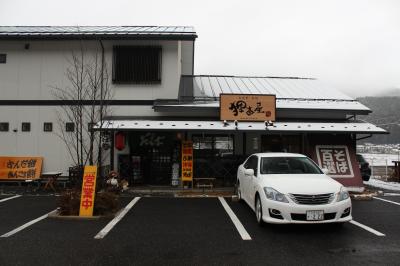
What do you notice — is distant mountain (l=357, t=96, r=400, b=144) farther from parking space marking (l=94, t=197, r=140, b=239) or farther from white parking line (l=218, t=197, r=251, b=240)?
parking space marking (l=94, t=197, r=140, b=239)

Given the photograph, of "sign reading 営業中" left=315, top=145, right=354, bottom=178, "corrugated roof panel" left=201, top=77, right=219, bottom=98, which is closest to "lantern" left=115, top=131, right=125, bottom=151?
"corrugated roof panel" left=201, top=77, right=219, bottom=98

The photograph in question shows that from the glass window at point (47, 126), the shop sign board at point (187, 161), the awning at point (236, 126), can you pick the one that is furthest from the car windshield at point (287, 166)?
the glass window at point (47, 126)

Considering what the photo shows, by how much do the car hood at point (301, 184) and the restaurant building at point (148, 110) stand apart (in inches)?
241

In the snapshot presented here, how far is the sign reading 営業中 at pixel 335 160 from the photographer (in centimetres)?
1313

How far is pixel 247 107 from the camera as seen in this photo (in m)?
13.9

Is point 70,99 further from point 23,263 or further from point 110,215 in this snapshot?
point 23,263

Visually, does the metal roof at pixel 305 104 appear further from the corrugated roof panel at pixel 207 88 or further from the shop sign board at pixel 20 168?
the shop sign board at pixel 20 168

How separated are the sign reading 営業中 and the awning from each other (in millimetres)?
892

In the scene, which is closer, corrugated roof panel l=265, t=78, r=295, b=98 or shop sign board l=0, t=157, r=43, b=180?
shop sign board l=0, t=157, r=43, b=180

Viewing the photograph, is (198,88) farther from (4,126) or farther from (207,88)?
(4,126)

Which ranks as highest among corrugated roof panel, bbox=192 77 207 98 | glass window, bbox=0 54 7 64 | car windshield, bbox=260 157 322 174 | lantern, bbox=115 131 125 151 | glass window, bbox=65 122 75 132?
glass window, bbox=0 54 7 64

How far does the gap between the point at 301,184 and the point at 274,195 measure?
1.98ft

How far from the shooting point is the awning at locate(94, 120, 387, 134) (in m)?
12.6

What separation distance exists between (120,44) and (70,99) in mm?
3149
